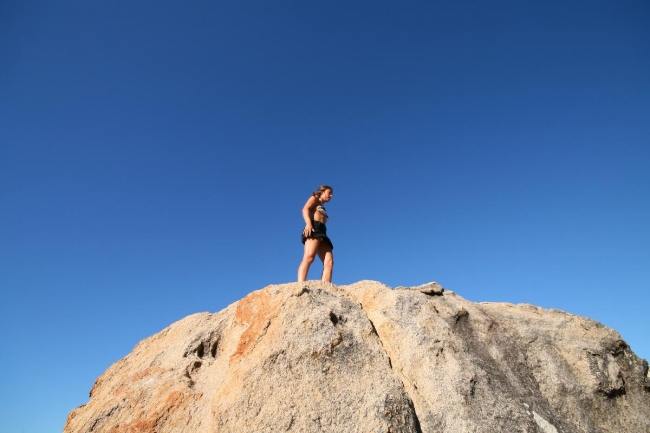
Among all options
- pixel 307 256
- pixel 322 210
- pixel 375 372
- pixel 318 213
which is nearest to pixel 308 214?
pixel 318 213

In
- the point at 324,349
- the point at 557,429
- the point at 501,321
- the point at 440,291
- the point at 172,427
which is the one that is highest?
the point at 440,291

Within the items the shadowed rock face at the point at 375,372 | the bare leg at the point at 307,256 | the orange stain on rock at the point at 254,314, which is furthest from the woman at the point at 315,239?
the orange stain on rock at the point at 254,314

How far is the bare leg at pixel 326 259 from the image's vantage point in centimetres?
859

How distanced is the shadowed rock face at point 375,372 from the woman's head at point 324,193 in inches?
110

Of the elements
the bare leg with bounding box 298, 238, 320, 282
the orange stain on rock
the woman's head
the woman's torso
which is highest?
the woman's head

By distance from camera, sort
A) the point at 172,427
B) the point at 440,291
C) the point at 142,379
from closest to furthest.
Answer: the point at 172,427 < the point at 142,379 < the point at 440,291

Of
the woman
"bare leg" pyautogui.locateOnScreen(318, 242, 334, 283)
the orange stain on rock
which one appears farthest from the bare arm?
the orange stain on rock

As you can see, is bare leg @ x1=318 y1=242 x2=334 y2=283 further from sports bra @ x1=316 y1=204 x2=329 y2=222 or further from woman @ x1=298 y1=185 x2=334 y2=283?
sports bra @ x1=316 y1=204 x2=329 y2=222

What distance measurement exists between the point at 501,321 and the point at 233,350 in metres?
4.43

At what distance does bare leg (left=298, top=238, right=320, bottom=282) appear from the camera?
8.38m

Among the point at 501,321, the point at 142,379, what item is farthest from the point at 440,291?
the point at 142,379

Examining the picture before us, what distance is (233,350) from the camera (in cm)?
604

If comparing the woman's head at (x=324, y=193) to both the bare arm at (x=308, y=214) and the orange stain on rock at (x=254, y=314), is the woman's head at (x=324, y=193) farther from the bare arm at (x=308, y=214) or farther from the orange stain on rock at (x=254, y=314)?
the orange stain on rock at (x=254, y=314)

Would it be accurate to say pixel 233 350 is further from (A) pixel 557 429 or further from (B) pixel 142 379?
(A) pixel 557 429
